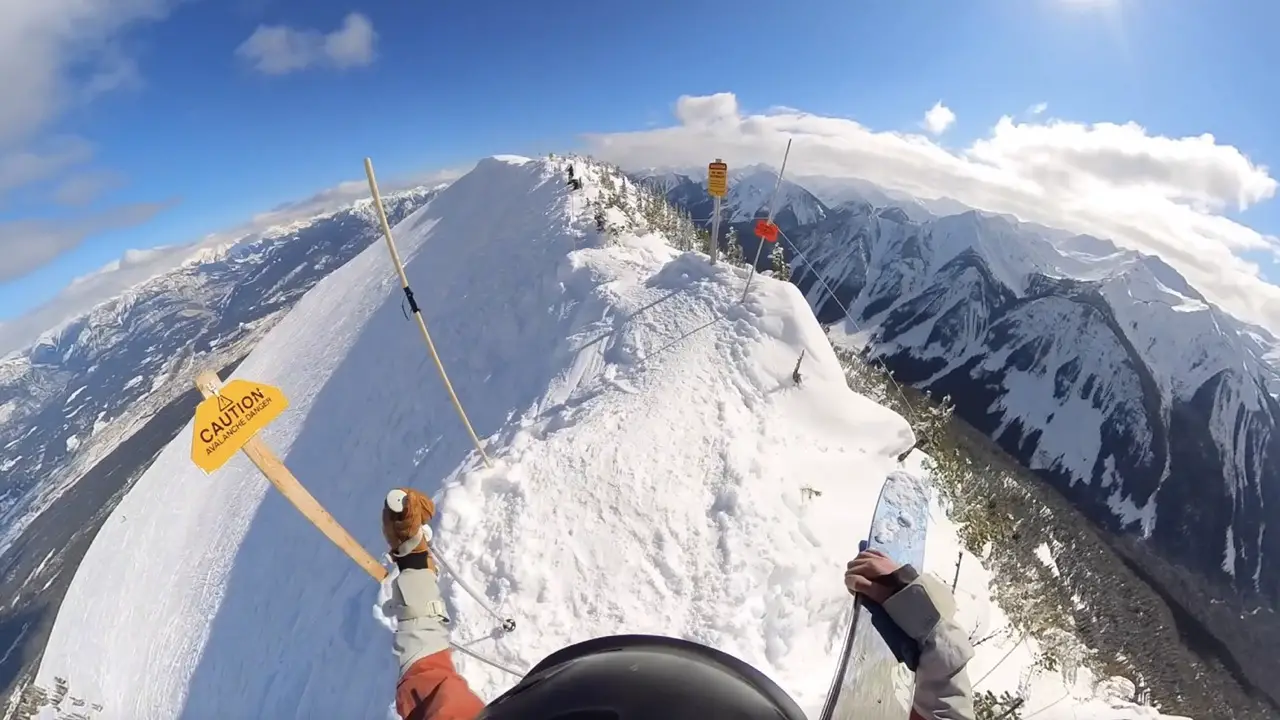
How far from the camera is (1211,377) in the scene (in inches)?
7515

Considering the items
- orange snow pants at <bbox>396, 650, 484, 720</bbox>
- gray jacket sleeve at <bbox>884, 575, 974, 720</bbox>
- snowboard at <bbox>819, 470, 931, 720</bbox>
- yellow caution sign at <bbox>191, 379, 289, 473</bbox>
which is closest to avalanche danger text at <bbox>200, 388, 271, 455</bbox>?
yellow caution sign at <bbox>191, 379, 289, 473</bbox>

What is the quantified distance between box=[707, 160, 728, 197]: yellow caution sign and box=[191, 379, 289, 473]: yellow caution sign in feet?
36.4

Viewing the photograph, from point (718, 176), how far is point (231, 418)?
11.9 meters

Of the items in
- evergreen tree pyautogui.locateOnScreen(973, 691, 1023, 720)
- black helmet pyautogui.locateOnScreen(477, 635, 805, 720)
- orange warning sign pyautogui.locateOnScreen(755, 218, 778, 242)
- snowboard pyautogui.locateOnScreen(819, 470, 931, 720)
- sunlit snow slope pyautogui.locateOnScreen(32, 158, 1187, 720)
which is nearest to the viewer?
black helmet pyautogui.locateOnScreen(477, 635, 805, 720)

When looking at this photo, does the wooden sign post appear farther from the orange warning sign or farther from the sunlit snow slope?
the orange warning sign

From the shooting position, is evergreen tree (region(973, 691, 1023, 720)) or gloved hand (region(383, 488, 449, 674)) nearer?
gloved hand (region(383, 488, 449, 674))

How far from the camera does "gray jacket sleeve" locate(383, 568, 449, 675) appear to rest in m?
3.29

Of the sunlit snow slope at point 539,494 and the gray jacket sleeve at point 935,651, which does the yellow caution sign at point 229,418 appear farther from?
the gray jacket sleeve at point 935,651

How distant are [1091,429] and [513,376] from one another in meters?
223

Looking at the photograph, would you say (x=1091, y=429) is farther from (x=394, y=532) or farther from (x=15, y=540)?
(x=15, y=540)

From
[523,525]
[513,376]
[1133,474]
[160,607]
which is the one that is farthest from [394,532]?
[1133,474]

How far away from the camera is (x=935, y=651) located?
7.18ft

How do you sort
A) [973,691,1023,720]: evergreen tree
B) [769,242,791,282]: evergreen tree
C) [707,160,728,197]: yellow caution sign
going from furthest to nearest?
[769,242,791,282]: evergreen tree
[707,160,728,197]: yellow caution sign
[973,691,1023,720]: evergreen tree

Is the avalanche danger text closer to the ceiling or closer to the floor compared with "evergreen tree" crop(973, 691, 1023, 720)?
closer to the ceiling
